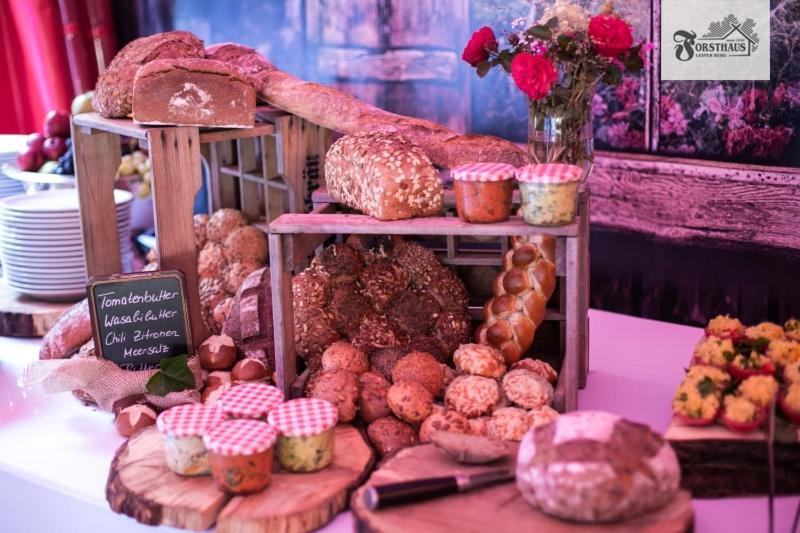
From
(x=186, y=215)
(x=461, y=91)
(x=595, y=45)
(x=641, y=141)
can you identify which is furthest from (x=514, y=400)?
(x=461, y=91)

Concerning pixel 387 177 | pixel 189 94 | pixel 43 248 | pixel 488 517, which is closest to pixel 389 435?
pixel 488 517

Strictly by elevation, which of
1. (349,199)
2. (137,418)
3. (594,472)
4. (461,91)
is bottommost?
(137,418)

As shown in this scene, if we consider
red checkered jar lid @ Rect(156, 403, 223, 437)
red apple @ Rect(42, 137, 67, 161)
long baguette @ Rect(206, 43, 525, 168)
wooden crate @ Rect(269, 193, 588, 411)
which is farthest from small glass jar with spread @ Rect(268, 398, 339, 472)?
red apple @ Rect(42, 137, 67, 161)

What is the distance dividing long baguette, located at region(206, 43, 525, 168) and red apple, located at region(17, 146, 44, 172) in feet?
3.29

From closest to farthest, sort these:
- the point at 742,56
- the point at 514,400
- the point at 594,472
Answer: the point at 594,472
the point at 514,400
the point at 742,56

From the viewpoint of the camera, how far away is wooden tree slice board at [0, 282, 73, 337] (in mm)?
3014

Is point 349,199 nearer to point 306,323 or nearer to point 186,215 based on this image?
point 306,323

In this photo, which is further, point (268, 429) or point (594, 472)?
point (268, 429)

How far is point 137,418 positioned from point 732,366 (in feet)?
4.62

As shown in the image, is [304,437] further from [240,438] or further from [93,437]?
[93,437]

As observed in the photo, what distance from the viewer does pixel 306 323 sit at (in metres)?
2.43

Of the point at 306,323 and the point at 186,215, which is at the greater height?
the point at 186,215

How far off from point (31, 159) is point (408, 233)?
220cm

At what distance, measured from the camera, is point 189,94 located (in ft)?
8.53
